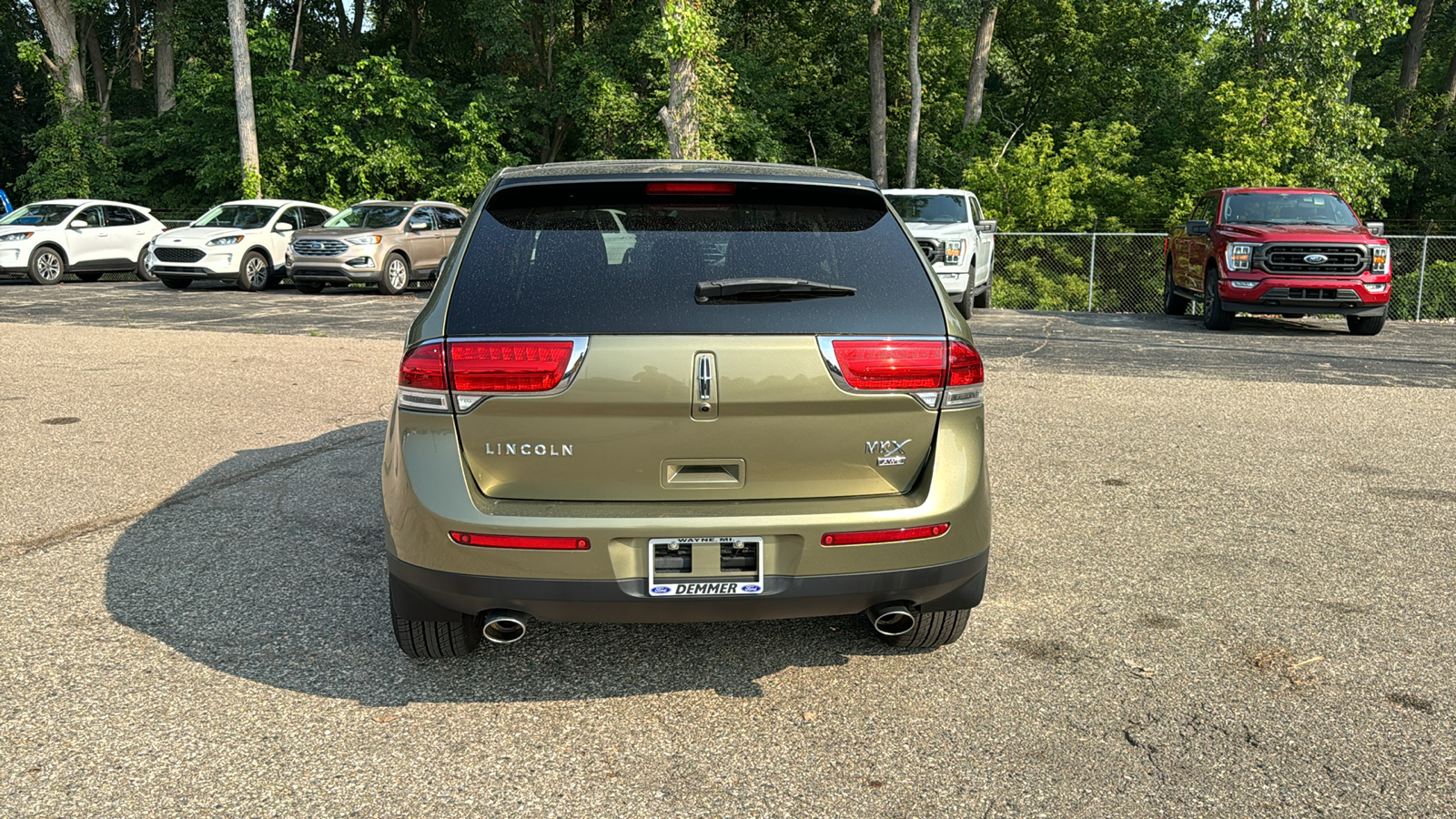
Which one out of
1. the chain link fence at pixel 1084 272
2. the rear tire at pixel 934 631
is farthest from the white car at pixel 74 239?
the rear tire at pixel 934 631

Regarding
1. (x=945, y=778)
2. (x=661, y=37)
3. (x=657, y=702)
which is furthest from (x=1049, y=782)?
(x=661, y=37)

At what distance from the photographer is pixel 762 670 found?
411 cm

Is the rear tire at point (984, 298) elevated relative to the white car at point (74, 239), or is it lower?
lower

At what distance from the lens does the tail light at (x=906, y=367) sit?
347cm

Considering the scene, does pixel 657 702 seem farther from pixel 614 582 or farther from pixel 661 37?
pixel 661 37

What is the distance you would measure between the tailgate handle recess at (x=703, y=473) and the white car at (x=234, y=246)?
2184cm

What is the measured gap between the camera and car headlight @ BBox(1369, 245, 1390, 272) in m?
15.8

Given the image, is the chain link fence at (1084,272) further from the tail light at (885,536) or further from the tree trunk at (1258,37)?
the tail light at (885,536)

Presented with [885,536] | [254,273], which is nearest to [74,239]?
[254,273]

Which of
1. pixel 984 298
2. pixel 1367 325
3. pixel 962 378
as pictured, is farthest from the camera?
pixel 984 298

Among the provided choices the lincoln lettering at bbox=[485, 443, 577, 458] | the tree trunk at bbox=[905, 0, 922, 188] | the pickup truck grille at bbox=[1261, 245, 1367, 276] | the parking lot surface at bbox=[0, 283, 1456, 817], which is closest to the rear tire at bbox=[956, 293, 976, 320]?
the pickup truck grille at bbox=[1261, 245, 1367, 276]

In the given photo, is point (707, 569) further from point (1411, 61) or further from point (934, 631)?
point (1411, 61)

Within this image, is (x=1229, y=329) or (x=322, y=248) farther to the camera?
(x=322, y=248)

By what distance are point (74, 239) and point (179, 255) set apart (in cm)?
410
